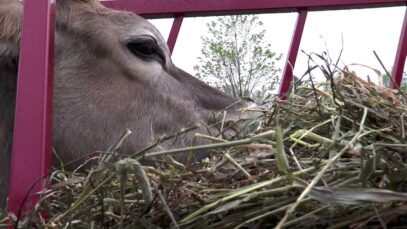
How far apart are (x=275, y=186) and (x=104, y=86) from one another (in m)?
1.39

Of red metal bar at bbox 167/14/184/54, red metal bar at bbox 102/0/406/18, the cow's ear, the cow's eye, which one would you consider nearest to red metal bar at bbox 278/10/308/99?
red metal bar at bbox 102/0/406/18

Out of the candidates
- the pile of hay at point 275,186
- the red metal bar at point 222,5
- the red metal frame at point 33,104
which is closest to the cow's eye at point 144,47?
the red metal bar at point 222,5

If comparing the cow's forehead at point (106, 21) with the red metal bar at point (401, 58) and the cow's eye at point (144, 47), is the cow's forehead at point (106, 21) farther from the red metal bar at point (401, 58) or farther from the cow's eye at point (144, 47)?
the red metal bar at point (401, 58)

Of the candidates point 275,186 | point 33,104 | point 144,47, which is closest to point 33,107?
point 33,104

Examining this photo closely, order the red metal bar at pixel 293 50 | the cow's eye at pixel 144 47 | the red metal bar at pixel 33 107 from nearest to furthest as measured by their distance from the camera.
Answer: the red metal bar at pixel 33 107, the cow's eye at pixel 144 47, the red metal bar at pixel 293 50

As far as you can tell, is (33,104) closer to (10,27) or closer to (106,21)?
(10,27)

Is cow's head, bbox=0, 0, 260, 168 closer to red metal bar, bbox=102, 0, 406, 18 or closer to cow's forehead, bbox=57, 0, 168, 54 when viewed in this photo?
cow's forehead, bbox=57, 0, 168, 54

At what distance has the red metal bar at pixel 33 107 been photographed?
1295 millimetres

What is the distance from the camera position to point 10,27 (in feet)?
7.28

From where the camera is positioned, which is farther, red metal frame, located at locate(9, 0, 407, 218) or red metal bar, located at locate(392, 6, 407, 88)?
red metal bar, located at locate(392, 6, 407, 88)

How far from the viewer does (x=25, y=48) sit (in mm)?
1472

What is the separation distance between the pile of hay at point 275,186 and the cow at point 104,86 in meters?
0.85

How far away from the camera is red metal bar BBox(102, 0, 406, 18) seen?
2.89 m

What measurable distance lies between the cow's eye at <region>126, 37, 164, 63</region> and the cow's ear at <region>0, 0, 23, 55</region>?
0.44 m
